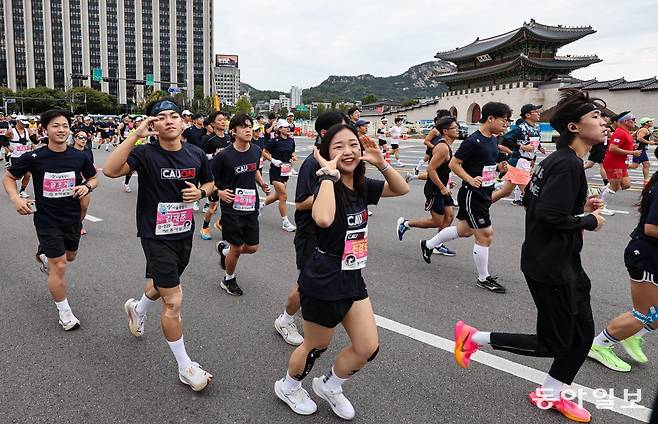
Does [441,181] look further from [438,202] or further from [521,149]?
[521,149]

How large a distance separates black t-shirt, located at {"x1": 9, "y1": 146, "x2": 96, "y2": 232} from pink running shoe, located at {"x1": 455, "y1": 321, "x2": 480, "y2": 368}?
3462mm

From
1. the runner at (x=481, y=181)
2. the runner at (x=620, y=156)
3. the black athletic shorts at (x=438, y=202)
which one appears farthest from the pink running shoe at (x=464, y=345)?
the runner at (x=620, y=156)

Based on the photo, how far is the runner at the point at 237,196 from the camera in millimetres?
4754

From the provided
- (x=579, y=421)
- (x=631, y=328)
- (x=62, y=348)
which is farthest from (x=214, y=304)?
(x=631, y=328)

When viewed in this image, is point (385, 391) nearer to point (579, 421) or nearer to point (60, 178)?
point (579, 421)

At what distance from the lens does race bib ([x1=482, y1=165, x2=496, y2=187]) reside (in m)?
5.05

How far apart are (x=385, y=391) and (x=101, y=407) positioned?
1.82 m

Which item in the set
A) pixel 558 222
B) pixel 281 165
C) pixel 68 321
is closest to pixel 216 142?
pixel 281 165

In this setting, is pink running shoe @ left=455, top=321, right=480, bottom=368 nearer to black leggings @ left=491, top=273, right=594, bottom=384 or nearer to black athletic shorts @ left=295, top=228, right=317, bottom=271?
black leggings @ left=491, top=273, right=594, bottom=384

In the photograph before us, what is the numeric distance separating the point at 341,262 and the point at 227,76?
184748mm

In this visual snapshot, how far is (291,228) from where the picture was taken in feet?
25.3

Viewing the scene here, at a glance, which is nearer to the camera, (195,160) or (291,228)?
(195,160)

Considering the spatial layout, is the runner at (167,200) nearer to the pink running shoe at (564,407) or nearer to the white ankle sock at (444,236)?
the pink running shoe at (564,407)

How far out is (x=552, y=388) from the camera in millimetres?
2896
